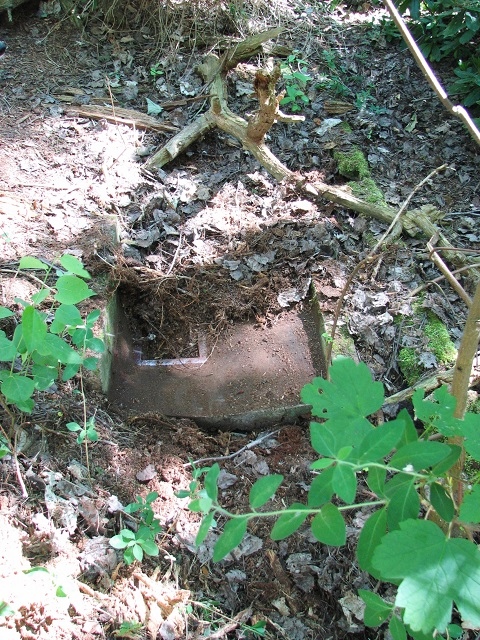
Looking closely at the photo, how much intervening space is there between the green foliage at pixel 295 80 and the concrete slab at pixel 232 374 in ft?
7.90

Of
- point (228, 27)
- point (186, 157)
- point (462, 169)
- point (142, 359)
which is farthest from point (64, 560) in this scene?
point (228, 27)

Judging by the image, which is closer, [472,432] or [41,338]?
[472,432]

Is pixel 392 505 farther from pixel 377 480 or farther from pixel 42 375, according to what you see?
pixel 42 375

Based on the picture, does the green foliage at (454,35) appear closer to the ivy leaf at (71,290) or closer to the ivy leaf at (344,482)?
the ivy leaf at (71,290)

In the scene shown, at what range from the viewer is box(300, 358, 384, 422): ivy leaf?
1.47 metres

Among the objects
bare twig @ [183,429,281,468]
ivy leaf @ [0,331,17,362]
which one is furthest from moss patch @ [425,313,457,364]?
ivy leaf @ [0,331,17,362]

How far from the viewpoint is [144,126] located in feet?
15.5

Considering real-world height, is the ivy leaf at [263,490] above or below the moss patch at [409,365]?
above

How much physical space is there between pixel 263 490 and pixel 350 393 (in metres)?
0.39

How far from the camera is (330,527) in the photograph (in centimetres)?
129

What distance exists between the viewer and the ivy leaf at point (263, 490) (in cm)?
127

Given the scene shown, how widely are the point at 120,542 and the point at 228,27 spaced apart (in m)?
5.30

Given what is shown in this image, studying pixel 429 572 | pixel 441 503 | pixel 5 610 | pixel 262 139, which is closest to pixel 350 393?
pixel 441 503

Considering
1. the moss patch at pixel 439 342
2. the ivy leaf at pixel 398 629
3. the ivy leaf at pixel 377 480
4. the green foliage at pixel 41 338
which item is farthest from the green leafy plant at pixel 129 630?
the moss patch at pixel 439 342
